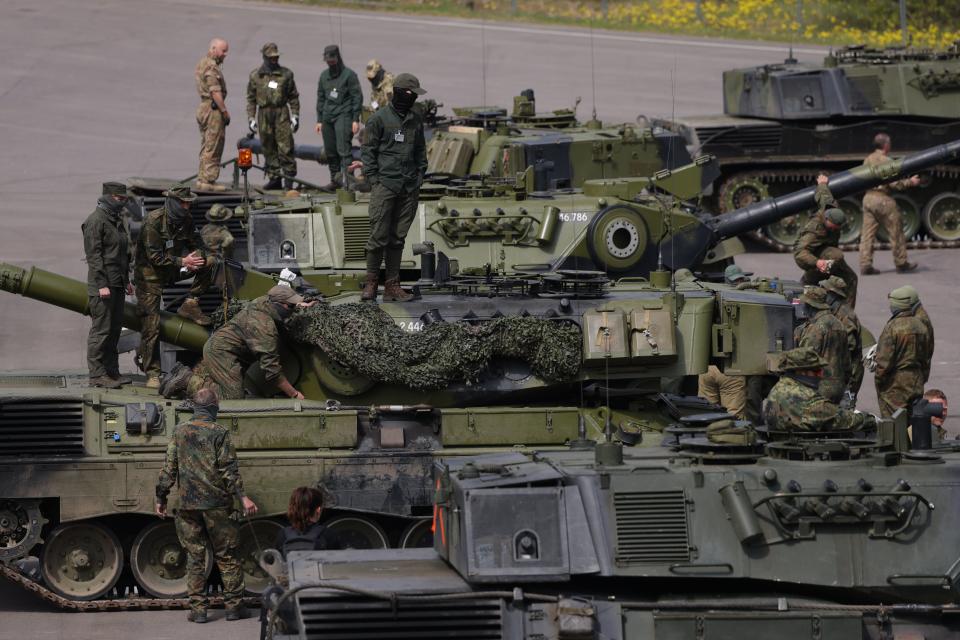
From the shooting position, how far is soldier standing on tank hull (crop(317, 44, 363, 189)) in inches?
939

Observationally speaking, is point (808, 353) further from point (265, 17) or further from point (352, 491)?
point (265, 17)

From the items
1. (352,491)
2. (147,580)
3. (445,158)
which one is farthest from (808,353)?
(445,158)

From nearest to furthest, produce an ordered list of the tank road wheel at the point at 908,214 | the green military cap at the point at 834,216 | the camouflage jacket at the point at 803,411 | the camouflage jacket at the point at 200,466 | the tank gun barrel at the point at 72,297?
the camouflage jacket at the point at 803,411 < the camouflage jacket at the point at 200,466 < the tank gun barrel at the point at 72,297 < the green military cap at the point at 834,216 < the tank road wheel at the point at 908,214

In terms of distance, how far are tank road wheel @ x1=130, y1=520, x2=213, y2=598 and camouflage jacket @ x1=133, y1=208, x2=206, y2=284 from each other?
2.59m

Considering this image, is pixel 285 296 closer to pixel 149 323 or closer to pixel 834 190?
pixel 149 323

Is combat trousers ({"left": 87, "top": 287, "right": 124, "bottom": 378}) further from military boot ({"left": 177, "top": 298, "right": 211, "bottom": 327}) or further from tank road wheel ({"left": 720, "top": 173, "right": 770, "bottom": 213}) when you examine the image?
tank road wheel ({"left": 720, "top": 173, "right": 770, "bottom": 213})

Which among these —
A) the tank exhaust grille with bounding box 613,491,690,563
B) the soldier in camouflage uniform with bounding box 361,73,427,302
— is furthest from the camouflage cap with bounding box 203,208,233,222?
the tank exhaust grille with bounding box 613,491,690,563

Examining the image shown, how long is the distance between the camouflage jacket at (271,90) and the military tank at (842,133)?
23.4ft

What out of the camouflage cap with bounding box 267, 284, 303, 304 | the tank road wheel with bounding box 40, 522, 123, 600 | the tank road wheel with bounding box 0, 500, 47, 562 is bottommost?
the tank road wheel with bounding box 40, 522, 123, 600

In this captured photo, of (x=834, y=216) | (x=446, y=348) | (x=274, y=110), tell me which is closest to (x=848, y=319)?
(x=834, y=216)

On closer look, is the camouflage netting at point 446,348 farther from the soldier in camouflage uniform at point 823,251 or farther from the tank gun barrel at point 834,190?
the tank gun barrel at point 834,190

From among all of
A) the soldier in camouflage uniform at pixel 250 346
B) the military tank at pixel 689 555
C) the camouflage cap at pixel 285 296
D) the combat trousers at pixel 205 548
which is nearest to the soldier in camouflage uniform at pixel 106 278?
the soldier in camouflage uniform at pixel 250 346

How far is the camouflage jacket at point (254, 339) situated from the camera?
→ 1488cm

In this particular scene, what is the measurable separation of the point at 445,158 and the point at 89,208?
27.3 feet
